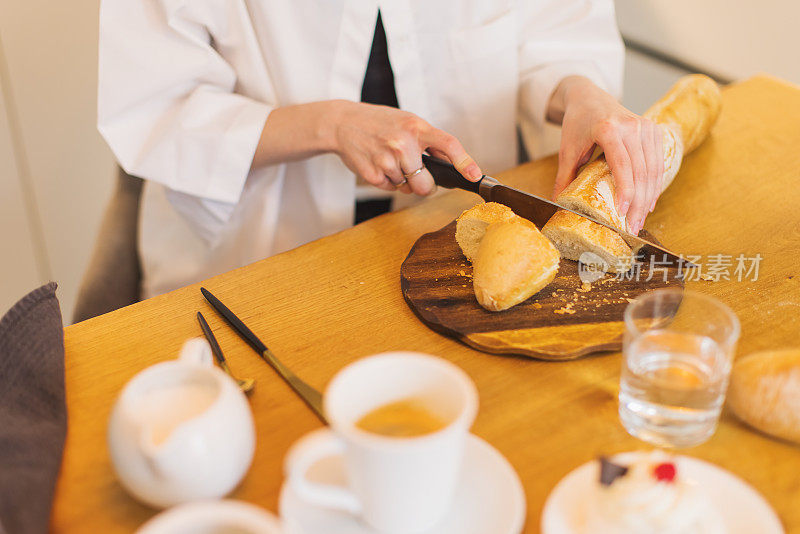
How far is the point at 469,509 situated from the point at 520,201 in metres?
0.53

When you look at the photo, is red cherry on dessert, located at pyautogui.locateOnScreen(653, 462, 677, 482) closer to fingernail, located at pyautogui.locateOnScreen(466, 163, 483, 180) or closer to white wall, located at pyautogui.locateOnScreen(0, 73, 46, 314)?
fingernail, located at pyautogui.locateOnScreen(466, 163, 483, 180)

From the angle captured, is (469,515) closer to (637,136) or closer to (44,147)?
(637,136)

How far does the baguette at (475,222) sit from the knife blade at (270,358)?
0.32 m

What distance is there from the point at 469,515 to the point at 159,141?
Answer: 863mm

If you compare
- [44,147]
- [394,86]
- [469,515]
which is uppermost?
[394,86]

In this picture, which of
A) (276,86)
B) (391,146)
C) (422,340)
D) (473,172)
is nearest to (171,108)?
(276,86)

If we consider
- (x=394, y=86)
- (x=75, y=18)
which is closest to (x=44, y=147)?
(x=75, y=18)

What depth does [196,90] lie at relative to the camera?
3.94ft

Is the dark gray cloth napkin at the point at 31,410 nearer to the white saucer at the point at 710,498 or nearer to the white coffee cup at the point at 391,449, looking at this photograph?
the white coffee cup at the point at 391,449

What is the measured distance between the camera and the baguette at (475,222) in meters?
0.97

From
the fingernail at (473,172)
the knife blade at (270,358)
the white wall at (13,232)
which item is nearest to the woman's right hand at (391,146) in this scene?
the fingernail at (473,172)

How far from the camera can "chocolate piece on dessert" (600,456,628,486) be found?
553 millimetres

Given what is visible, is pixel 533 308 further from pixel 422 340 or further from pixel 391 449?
pixel 391 449

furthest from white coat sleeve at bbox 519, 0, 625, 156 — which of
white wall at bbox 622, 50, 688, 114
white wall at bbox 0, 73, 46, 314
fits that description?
white wall at bbox 0, 73, 46, 314
